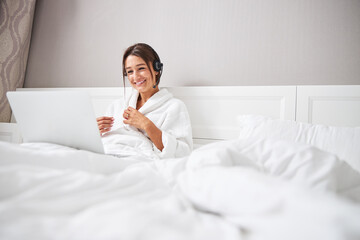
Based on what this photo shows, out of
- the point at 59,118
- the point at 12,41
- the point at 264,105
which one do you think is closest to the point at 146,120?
the point at 59,118

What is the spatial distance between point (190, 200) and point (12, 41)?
8.30 feet

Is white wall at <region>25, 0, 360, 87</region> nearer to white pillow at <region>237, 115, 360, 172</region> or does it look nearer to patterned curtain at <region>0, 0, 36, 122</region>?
A: patterned curtain at <region>0, 0, 36, 122</region>

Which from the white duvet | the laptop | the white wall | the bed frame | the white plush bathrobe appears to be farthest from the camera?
the white wall

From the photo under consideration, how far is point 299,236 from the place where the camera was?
0.31 meters

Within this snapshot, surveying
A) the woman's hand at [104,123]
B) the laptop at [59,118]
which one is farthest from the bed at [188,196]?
the woman's hand at [104,123]

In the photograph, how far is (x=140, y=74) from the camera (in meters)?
1.62

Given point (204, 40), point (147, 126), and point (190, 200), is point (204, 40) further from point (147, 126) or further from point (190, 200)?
point (190, 200)

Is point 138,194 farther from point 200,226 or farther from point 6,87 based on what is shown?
point 6,87

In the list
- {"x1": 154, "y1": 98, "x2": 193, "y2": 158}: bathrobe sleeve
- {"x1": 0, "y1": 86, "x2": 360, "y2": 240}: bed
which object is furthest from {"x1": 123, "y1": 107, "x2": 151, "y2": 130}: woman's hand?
{"x1": 0, "y1": 86, "x2": 360, "y2": 240}: bed

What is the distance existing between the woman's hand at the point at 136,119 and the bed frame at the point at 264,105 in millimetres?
441

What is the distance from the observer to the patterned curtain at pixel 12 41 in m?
2.23

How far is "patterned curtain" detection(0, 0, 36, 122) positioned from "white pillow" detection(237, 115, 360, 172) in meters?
2.21

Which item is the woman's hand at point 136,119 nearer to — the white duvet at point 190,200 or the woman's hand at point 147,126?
the woman's hand at point 147,126

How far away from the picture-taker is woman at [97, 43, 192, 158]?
134 cm
